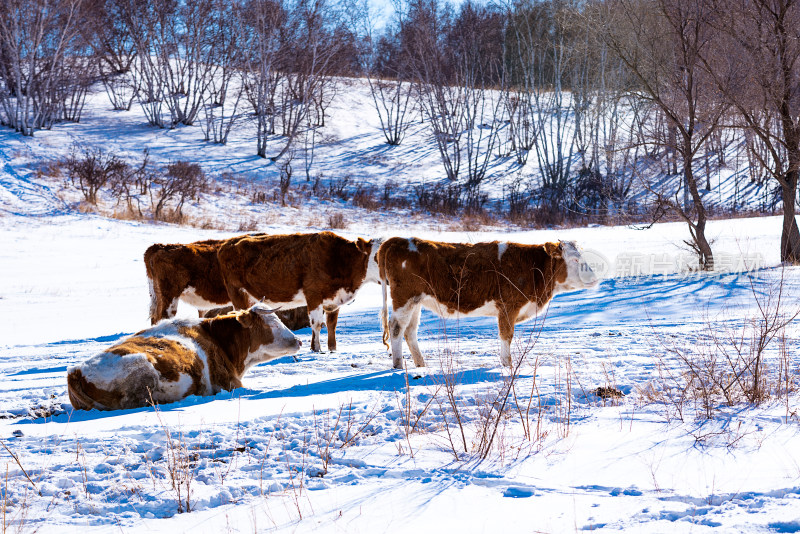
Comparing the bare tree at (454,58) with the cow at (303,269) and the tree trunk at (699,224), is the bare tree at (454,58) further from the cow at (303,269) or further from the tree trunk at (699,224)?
the cow at (303,269)

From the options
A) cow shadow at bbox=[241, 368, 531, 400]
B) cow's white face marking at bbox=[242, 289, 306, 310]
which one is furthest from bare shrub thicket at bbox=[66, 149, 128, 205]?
cow shadow at bbox=[241, 368, 531, 400]

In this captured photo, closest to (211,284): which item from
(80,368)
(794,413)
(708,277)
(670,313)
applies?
(80,368)

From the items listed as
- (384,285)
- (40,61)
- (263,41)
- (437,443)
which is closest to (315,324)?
(384,285)

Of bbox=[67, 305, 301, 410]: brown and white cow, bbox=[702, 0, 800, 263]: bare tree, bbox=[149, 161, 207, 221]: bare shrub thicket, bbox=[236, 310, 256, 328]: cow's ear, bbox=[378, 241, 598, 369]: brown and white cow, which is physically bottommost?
bbox=[67, 305, 301, 410]: brown and white cow

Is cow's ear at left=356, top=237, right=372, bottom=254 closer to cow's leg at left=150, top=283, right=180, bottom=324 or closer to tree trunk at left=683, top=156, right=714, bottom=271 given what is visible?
cow's leg at left=150, top=283, right=180, bottom=324

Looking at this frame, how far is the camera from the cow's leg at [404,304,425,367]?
808cm

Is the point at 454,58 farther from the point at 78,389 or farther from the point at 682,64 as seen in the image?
the point at 78,389

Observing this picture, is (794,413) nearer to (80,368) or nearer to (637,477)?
(637,477)

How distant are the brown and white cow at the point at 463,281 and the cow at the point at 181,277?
A: 12.1ft

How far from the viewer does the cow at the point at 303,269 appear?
10219 mm

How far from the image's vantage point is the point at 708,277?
48.3ft

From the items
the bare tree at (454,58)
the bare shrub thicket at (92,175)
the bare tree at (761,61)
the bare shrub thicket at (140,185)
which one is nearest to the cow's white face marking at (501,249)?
the bare tree at (761,61)

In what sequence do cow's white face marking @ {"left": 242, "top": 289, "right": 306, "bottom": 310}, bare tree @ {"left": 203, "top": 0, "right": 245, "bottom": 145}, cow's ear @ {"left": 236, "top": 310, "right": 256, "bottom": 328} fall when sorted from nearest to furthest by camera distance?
cow's ear @ {"left": 236, "top": 310, "right": 256, "bottom": 328}, cow's white face marking @ {"left": 242, "top": 289, "right": 306, "bottom": 310}, bare tree @ {"left": 203, "top": 0, "right": 245, "bottom": 145}

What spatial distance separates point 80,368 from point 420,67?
4074 centimetres
